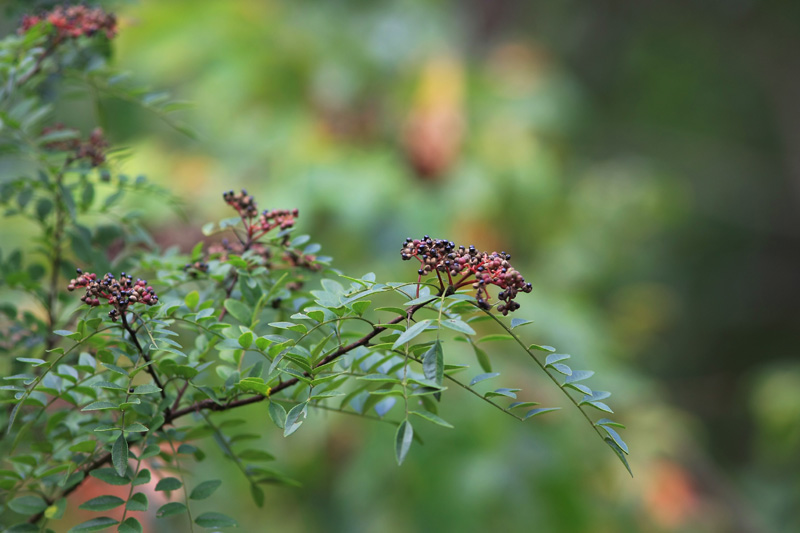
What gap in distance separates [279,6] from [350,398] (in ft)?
7.54

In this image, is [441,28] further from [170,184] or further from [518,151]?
[170,184]

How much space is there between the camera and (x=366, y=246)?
2053 millimetres

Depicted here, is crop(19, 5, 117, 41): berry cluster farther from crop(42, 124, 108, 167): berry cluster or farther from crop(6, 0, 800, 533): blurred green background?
crop(6, 0, 800, 533): blurred green background

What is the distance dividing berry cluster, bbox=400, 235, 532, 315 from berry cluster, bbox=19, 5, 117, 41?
401 mm

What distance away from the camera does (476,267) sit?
509 millimetres

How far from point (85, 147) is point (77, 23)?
0.11m

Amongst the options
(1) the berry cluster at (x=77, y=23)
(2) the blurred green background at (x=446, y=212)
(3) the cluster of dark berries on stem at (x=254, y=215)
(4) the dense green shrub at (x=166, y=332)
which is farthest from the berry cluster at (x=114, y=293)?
(2) the blurred green background at (x=446, y=212)

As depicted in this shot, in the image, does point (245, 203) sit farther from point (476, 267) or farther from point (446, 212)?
point (446, 212)

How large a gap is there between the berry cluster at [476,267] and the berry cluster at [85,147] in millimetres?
351

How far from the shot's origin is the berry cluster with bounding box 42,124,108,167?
71 cm

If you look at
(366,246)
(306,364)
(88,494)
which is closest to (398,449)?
(306,364)

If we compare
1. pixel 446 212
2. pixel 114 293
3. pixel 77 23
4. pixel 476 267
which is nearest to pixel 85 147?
pixel 77 23

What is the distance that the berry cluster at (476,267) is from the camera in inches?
19.3

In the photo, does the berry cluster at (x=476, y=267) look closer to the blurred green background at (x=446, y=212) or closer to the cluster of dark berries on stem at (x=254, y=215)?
the cluster of dark berries on stem at (x=254, y=215)
